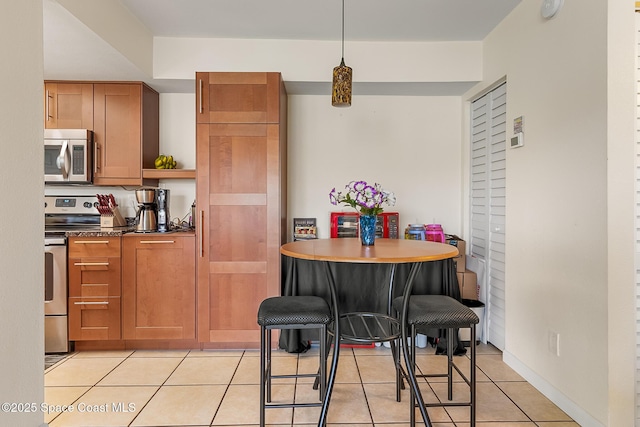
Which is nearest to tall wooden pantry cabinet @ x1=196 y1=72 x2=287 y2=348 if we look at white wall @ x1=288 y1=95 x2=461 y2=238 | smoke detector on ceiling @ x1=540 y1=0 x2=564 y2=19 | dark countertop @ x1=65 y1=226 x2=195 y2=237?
dark countertop @ x1=65 y1=226 x2=195 y2=237

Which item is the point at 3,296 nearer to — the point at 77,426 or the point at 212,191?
the point at 77,426

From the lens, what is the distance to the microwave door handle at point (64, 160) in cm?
311

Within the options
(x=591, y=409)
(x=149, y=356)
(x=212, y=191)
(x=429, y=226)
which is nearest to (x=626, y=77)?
(x=591, y=409)

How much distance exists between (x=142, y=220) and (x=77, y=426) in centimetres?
155

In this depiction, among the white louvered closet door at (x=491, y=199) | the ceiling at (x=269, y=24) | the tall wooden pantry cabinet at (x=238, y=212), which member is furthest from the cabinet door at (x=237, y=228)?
the white louvered closet door at (x=491, y=199)

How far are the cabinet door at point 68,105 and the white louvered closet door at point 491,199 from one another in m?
3.38

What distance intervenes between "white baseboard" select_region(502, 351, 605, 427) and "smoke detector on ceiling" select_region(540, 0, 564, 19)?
221 centimetres

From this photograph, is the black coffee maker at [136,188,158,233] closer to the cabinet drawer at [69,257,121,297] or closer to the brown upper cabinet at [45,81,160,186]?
the brown upper cabinet at [45,81,160,186]

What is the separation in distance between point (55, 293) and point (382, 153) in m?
3.03

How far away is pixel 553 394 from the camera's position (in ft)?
7.34

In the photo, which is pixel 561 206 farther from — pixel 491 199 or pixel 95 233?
pixel 95 233

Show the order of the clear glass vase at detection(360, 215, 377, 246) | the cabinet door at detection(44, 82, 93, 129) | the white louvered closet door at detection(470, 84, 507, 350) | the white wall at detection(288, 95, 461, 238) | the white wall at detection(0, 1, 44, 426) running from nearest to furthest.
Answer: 1. the white wall at detection(0, 1, 44, 426)
2. the clear glass vase at detection(360, 215, 377, 246)
3. the white louvered closet door at detection(470, 84, 507, 350)
4. the cabinet door at detection(44, 82, 93, 129)
5. the white wall at detection(288, 95, 461, 238)

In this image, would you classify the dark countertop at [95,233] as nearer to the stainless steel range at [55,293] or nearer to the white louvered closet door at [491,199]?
the stainless steel range at [55,293]

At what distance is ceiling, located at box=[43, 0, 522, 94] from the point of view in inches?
103
